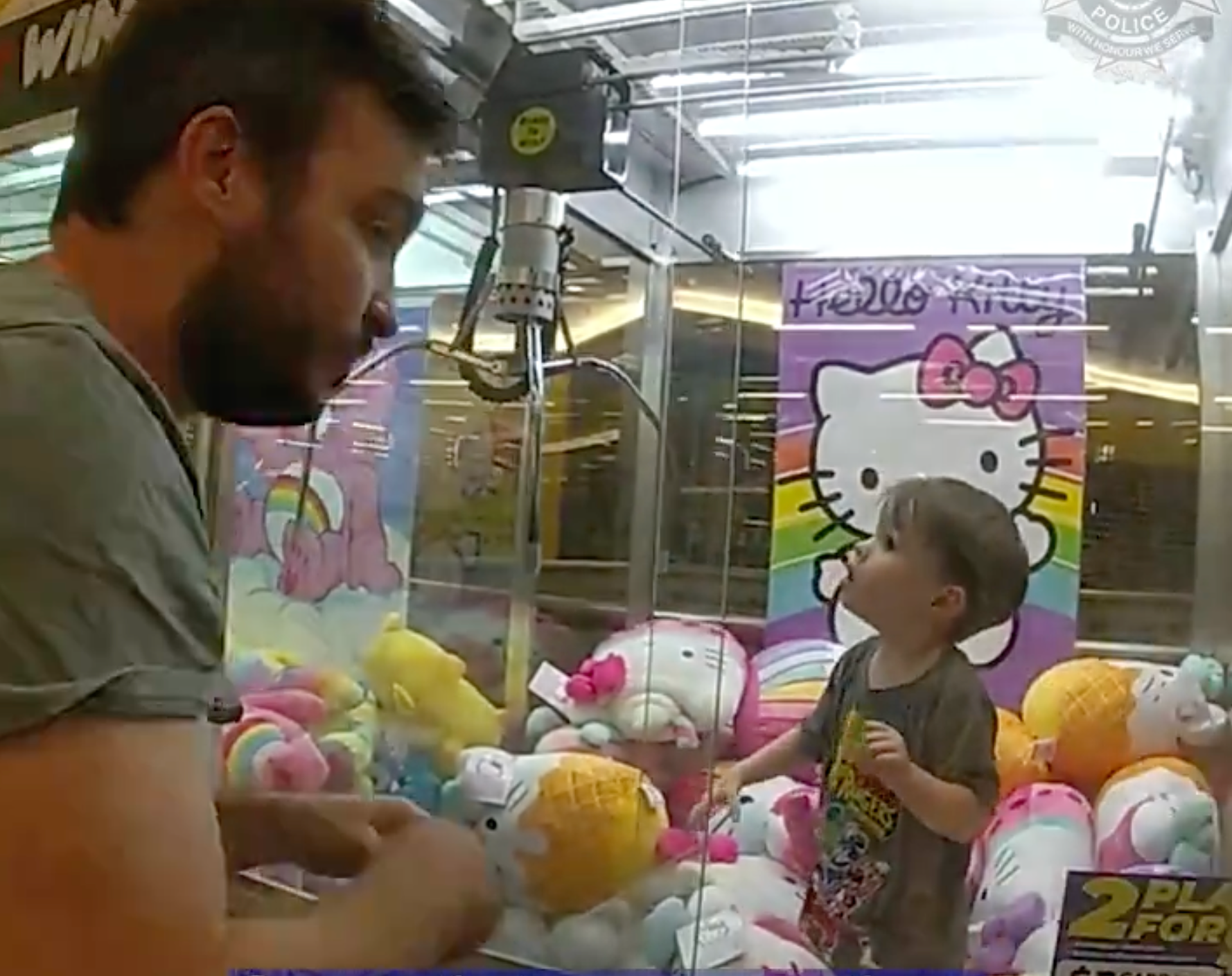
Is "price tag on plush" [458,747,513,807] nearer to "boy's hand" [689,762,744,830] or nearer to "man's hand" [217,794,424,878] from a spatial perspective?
"boy's hand" [689,762,744,830]

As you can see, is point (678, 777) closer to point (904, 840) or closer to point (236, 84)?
point (904, 840)

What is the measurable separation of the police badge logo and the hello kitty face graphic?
0.17m

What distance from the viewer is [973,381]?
2.99 feet

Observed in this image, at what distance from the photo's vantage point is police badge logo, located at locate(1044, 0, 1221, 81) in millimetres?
768

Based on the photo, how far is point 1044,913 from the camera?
0.74m

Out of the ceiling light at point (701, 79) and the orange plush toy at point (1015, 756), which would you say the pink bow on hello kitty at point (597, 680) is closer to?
the orange plush toy at point (1015, 756)

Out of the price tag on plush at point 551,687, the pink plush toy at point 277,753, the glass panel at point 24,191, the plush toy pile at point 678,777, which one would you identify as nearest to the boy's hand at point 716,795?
the plush toy pile at point 678,777

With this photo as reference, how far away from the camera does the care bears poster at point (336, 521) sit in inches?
40.8

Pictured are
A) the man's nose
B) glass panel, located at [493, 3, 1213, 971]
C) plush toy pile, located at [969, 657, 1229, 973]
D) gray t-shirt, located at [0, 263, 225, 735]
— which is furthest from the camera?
glass panel, located at [493, 3, 1213, 971]

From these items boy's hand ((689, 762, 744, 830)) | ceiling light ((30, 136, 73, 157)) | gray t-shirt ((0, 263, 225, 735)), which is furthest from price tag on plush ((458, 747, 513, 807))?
gray t-shirt ((0, 263, 225, 735))

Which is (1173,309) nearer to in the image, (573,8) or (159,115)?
(573,8)

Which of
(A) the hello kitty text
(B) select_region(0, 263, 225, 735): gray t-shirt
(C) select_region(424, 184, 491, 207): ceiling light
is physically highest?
(C) select_region(424, 184, 491, 207): ceiling light

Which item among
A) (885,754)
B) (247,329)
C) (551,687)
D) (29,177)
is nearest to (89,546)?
(247,329)

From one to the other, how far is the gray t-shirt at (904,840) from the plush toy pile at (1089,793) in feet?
0.06
